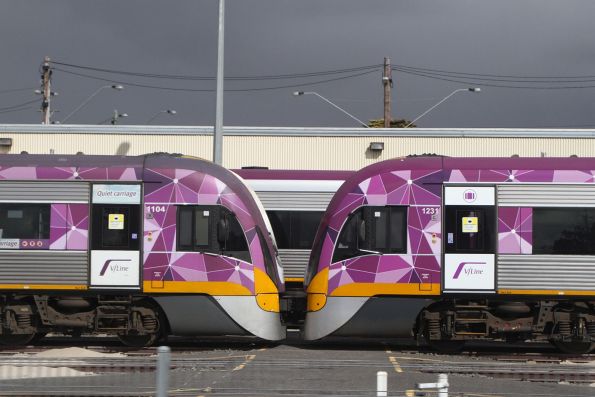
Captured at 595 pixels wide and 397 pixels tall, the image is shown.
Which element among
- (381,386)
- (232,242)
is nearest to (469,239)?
(232,242)

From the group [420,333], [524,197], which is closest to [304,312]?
[420,333]

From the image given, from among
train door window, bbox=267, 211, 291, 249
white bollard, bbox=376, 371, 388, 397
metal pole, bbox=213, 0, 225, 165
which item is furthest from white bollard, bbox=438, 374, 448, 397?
metal pole, bbox=213, 0, 225, 165

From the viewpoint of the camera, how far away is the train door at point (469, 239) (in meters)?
17.4

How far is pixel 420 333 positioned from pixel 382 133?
18476 mm

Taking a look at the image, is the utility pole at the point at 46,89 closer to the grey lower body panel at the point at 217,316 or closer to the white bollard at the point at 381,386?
the grey lower body panel at the point at 217,316

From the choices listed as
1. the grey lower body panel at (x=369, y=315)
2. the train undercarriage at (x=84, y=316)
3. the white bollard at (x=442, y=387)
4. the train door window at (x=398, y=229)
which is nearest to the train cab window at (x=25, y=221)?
the train undercarriage at (x=84, y=316)

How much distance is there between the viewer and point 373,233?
58.0 feet

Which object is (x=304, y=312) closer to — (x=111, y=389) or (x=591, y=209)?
(x=591, y=209)

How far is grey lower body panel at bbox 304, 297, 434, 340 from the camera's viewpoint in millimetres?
17453

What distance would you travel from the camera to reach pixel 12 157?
1833cm

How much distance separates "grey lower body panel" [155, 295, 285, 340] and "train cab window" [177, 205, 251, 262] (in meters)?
0.85

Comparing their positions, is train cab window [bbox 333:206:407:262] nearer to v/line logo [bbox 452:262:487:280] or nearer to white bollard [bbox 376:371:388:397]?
v/line logo [bbox 452:262:487:280]

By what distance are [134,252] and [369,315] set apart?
14.4 ft

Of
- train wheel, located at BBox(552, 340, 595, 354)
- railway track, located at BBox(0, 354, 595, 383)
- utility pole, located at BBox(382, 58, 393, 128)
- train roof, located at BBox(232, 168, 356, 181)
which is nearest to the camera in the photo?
railway track, located at BBox(0, 354, 595, 383)
